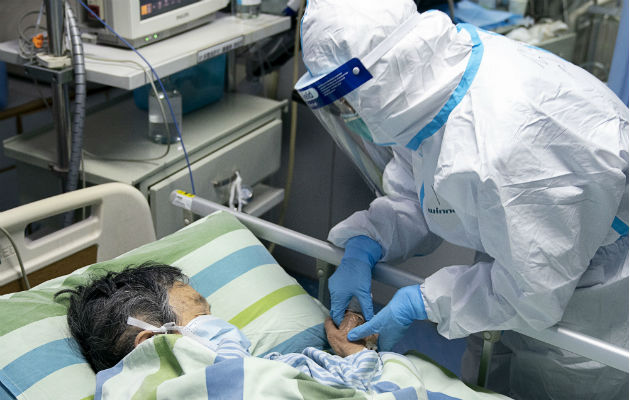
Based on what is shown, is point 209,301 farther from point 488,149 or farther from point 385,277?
point 488,149

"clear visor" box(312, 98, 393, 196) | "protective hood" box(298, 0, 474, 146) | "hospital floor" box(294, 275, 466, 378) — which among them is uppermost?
"protective hood" box(298, 0, 474, 146)

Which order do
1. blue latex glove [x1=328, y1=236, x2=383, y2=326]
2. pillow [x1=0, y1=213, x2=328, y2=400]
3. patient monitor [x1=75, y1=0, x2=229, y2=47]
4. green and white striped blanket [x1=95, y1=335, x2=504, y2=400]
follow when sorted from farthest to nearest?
patient monitor [x1=75, y1=0, x2=229, y2=47], blue latex glove [x1=328, y1=236, x2=383, y2=326], pillow [x1=0, y1=213, x2=328, y2=400], green and white striped blanket [x1=95, y1=335, x2=504, y2=400]

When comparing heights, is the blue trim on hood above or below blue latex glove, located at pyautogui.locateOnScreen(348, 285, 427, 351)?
above

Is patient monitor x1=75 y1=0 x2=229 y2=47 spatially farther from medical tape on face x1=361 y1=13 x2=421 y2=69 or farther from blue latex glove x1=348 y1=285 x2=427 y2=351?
blue latex glove x1=348 y1=285 x2=427 y2=351

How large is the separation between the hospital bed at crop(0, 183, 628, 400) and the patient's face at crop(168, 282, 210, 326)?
0.12 m

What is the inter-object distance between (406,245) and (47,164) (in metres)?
1.12

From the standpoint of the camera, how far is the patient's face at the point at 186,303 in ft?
4.84

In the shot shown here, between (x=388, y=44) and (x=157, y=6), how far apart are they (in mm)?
1103

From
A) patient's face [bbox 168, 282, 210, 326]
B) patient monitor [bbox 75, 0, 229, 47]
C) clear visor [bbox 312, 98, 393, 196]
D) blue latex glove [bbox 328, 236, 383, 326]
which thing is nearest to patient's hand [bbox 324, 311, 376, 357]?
blue latex glove [bbox 328, 236, 383, 326]

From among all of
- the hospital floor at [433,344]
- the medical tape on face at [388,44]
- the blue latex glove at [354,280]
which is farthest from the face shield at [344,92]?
the hospital floor at [433,344]

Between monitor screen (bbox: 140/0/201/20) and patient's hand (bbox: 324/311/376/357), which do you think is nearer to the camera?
patient's hand (bbox: 324/311/376/357)

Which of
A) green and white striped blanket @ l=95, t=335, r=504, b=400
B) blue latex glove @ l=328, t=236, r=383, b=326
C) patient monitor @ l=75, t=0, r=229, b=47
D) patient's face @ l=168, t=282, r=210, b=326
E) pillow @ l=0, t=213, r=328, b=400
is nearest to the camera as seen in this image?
green and white striped blanket @ l=95, t=335, r=504, b=400

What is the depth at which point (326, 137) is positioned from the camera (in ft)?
9.50

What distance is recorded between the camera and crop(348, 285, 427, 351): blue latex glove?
1.49m
